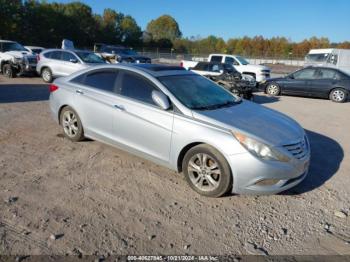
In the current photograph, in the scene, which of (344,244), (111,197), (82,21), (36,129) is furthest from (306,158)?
(82,21)

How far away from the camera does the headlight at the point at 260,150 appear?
404 cm

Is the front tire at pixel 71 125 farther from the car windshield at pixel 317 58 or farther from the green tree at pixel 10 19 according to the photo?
the green tree at pixel 10 19

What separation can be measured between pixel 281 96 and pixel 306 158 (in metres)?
11.8

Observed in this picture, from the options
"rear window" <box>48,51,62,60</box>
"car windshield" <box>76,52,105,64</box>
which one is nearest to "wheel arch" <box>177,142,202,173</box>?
"car windshield" <box>76,52,105,64</box>

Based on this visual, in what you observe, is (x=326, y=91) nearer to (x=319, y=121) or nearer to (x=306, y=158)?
(x=319, y=121)

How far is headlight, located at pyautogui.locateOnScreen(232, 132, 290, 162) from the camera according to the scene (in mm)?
4039

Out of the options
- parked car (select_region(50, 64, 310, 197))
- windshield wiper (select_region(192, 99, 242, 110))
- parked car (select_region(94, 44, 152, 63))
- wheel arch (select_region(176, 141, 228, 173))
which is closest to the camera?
parked car (select_region(50, 64, 310, 197))

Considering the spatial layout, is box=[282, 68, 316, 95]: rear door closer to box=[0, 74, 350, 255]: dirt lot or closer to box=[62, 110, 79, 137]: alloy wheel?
box=[0, 74, 350, 255]: dirt lot

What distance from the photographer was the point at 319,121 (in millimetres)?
9703

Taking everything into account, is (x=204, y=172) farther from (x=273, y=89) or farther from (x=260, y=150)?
(x=273, y=89)

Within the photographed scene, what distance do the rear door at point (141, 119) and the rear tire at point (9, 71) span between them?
1308 centimetres

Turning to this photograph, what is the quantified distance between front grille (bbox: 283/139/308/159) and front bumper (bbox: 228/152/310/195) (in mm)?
130

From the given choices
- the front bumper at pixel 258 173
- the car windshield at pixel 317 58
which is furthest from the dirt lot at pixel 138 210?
the car windshield at pixel 317 58

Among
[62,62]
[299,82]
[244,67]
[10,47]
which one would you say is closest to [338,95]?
[299,82]
